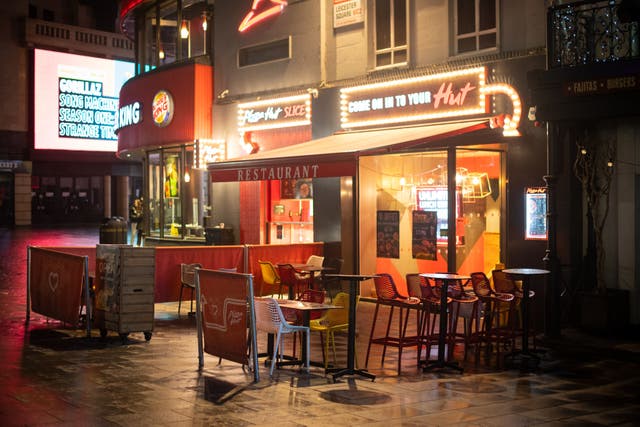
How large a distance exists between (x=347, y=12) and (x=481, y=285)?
26.8 feet

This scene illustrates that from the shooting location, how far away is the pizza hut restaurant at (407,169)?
14.1 metres

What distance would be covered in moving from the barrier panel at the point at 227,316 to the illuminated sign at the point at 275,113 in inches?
347

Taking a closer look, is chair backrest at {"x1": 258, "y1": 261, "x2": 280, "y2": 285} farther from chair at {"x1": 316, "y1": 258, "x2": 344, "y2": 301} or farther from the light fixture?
the light fixture

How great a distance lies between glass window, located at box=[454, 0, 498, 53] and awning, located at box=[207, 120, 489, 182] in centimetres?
146

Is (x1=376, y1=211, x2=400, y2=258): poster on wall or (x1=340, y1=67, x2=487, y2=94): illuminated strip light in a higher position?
(x1=340, y1=67, x2=487, y2=94): illuminated strip light

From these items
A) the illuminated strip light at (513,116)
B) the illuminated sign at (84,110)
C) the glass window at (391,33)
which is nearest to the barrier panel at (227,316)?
the illuminated strip light at (513,116)

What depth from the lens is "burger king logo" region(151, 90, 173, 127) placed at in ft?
71.8

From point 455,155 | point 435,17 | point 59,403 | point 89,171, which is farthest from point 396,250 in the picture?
point 89,171

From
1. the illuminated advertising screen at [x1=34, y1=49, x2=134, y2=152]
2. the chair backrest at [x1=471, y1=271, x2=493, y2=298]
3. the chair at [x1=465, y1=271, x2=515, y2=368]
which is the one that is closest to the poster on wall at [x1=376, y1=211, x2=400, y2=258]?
the chair at [x1=465, y1=271, x2=515, y2=368]

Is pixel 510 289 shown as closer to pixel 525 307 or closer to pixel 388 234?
pixel 525 307

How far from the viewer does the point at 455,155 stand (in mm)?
14555

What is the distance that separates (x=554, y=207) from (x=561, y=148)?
2.98ft

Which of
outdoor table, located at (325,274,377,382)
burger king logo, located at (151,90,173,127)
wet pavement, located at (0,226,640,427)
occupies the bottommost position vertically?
wet pavement, located at (0,226,640,427)

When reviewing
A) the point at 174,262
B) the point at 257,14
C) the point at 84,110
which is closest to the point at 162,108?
the point at 257,14
